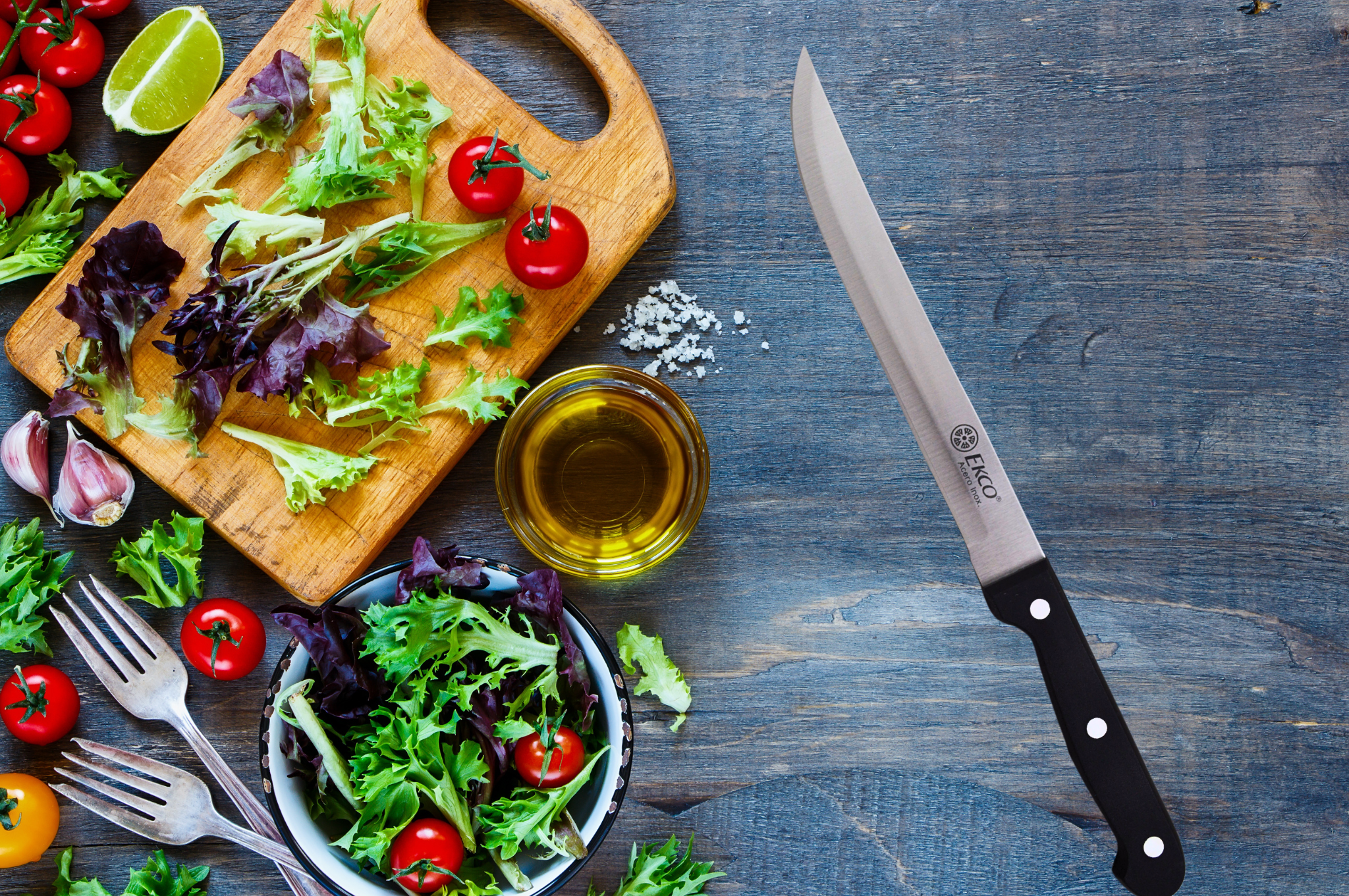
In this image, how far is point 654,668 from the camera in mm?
1355

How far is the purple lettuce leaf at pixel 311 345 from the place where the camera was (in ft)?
4.17

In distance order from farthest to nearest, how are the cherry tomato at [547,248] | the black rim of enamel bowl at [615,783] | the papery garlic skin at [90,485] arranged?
the papery garlic skin at [90,485] → the cherry tomato at [547,248] → the black rim of enamel bowl at [615,783]

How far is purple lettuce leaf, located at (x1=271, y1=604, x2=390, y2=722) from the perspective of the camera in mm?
1168

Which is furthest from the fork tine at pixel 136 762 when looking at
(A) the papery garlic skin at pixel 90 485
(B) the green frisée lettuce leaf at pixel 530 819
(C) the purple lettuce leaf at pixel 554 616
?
(C) the purple lettuce leaf at pixel 554 616

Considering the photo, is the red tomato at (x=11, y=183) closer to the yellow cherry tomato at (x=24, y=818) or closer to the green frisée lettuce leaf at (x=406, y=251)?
the green frisée lettuce leaf at (x=406, y=251)

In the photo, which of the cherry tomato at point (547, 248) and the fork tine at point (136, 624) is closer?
the cherry tomato at point (547, 248)

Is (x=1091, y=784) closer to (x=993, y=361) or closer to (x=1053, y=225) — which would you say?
(x=993, y=361)

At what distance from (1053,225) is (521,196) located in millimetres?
885

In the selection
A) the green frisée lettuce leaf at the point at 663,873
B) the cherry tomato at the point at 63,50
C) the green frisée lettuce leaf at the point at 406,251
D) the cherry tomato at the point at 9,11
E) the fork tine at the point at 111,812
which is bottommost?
the green frisée lettuce leaf at the point at 663,873

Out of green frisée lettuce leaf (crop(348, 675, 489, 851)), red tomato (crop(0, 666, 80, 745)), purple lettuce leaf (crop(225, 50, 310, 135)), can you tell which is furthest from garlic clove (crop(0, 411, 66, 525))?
green frisée lettuce leaf (crop(348, 675, 489, 851))

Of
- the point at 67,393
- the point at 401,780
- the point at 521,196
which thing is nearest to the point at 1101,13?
the point at 521,196

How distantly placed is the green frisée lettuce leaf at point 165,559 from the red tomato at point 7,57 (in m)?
0.81

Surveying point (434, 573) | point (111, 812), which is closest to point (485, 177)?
point (434, 573)

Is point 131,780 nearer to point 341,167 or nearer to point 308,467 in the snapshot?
point 308,467
